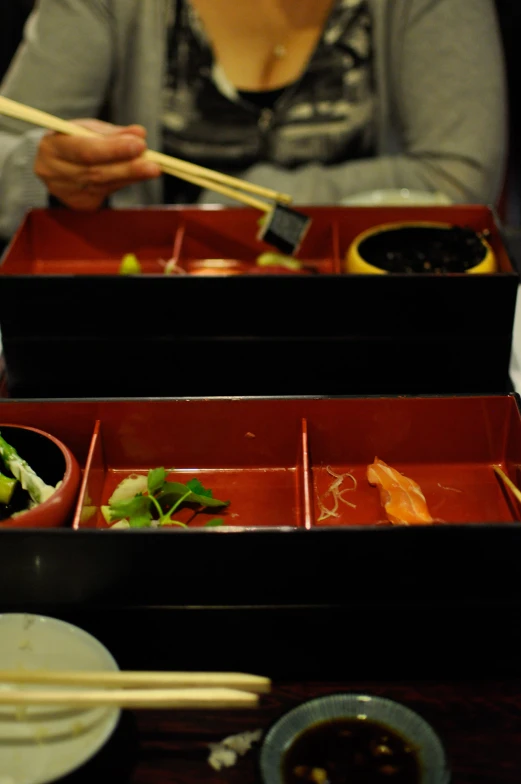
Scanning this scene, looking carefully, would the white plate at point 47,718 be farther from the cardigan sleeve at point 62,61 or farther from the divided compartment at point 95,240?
the cardigan sleeve at point 62,61

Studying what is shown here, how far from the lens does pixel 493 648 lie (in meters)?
1.14

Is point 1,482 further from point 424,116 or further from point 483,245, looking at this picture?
point 424,116

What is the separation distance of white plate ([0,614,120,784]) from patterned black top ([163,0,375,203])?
183cm

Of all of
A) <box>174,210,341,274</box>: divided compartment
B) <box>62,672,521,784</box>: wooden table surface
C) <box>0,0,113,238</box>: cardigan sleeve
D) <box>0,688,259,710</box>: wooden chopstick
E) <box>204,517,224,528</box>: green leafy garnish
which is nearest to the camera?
<box>0,688,259,710</box>: wooden chopstick

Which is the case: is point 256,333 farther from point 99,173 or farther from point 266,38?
point 266,38

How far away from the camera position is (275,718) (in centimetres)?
103

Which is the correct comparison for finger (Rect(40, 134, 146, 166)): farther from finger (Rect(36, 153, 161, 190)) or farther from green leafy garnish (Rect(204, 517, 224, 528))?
green leafy garnish (Rect(204, 517, 224, 528))

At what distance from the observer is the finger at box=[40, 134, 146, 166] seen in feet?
6.06

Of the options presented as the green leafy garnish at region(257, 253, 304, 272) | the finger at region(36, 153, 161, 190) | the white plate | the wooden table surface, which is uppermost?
the finger at region(36, 153, 161, 190)

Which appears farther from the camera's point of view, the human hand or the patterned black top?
the patterned black top

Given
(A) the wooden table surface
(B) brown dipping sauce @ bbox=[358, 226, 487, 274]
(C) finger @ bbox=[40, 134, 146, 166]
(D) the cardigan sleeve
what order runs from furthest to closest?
1. (D) the cardigan sleeve
2. (C) finger @ bbox=[40, 134, 146, 166]
3. (B) brown dipping sauce @ bbox=[358, 226, 487, 274]
4. (A) the wooden table surface

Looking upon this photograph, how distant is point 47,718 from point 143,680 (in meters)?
0.13

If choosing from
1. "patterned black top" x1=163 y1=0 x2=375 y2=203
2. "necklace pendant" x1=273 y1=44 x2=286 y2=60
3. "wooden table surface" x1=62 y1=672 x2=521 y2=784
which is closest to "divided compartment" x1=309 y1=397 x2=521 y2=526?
"wooden table surface" x1=62 y1=672 x2=521 y2=784

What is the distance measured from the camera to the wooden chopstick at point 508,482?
1.25m
